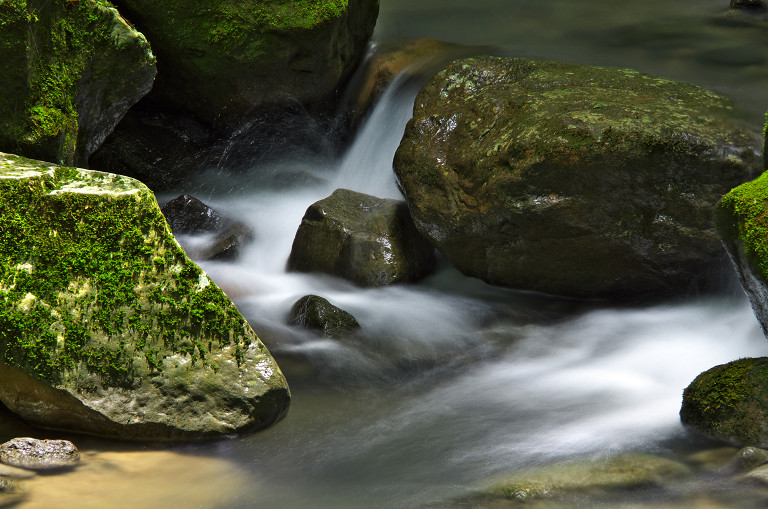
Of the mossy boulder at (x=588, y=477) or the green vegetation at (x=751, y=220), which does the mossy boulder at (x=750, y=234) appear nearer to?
the green vegetation at (x=751, y=220)

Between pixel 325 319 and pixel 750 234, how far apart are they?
3.24 meters

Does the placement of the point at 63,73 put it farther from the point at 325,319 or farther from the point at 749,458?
the point at 749,458

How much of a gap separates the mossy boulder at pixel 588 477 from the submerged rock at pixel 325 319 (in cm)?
242

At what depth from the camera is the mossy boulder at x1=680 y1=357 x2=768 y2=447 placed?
4082mm

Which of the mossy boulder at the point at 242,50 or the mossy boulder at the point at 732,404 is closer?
the mossy boulder at the point at 732,404

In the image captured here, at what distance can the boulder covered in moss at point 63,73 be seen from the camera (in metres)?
5.08

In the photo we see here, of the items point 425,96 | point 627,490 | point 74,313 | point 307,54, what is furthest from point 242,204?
point 627,490

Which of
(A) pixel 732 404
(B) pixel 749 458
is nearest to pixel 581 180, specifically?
(A) pixel 732 404

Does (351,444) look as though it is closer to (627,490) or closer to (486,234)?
(627,490)

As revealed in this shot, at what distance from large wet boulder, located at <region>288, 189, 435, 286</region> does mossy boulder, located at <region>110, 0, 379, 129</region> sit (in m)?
1.97

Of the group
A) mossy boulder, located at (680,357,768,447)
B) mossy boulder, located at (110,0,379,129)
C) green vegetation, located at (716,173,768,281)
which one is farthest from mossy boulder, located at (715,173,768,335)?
mossy boulder, located at (110,0,379,129)

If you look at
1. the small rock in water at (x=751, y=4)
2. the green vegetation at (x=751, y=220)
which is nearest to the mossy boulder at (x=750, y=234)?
the green vegetation at (x=751, y=220)

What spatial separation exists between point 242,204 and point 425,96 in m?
2.67

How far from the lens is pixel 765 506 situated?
11.2 feet
